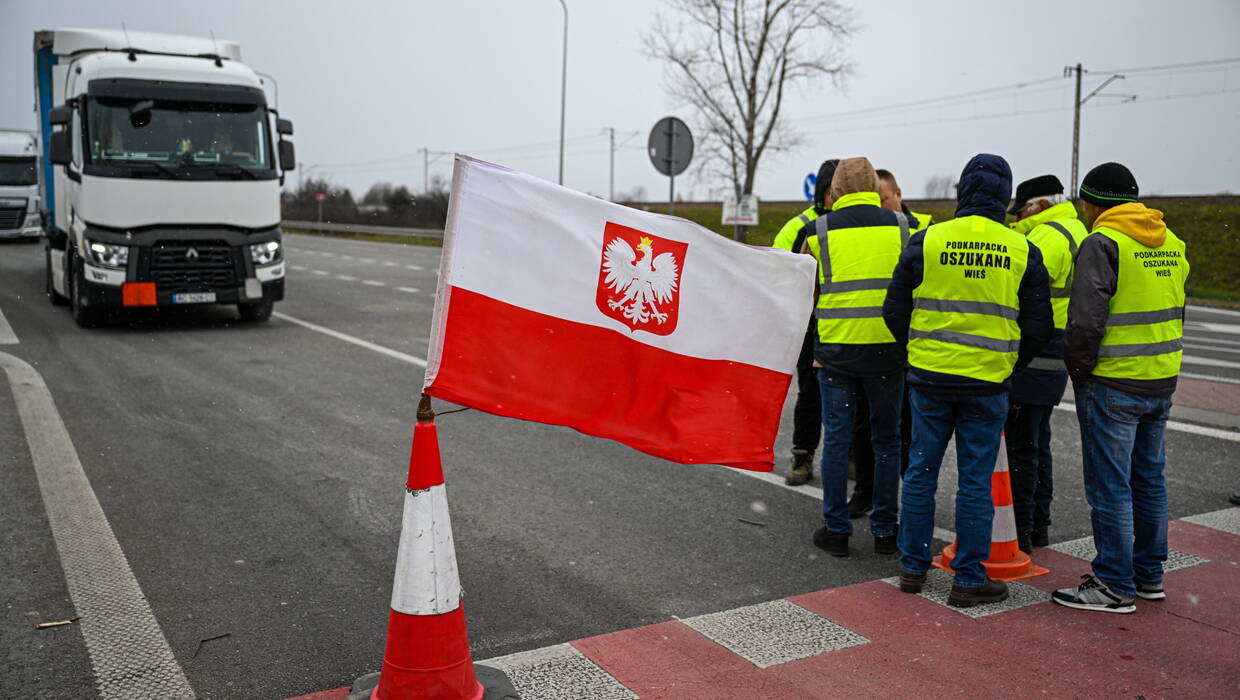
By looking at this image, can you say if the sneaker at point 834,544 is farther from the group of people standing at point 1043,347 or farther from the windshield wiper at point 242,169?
the windshield wiper at point 242,169

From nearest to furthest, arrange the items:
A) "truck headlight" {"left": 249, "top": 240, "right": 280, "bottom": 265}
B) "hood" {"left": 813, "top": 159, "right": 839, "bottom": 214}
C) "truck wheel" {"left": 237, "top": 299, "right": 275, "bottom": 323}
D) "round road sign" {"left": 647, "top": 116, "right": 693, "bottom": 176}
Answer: "hood" {"left": 813, "top": 159, "right": 839, "bottom": 214}, "truck headlight" {"left": 249, "top": 240, "right": 280, "bottom": 265}, "truck wheel" {"left": 237, "top": 299, "right": 275, "bottom": 323}, "round road sign" {"left": 647, "top": 116, "right": 693, "bottom": 176}

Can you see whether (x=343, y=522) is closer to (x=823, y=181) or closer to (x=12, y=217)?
(x=823, y=181)

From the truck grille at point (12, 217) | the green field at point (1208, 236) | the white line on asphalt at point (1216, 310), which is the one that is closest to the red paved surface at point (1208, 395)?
the white line on asphalt at point (1216, 310)

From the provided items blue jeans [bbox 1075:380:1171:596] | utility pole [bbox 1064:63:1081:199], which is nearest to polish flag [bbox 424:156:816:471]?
blue jeans [bbox 1075:380:1171:596]

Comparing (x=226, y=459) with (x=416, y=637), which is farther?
(x=226, y=459)

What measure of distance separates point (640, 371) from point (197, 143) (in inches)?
426

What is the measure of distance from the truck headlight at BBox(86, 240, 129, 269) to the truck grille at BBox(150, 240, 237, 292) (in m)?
0.31

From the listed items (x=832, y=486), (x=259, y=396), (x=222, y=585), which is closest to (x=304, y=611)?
(x=222, y=585)

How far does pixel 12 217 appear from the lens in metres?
31.7

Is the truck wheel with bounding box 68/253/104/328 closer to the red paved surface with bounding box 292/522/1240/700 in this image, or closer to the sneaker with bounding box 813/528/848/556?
the sneaker with bounding box 813/528/848/556

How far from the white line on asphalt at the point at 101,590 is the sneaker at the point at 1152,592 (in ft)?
13.2

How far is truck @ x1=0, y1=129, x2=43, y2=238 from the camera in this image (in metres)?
30.7

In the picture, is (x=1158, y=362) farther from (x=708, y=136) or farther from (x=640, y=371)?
(x=708, y=136)

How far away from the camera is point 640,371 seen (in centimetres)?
385
